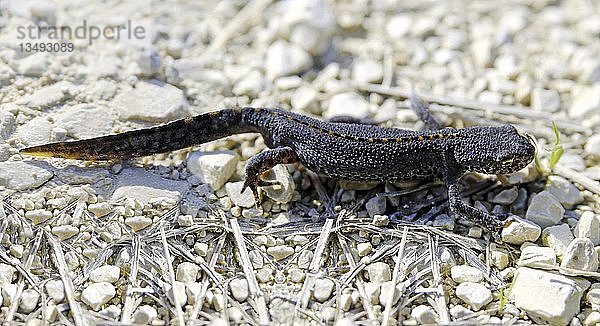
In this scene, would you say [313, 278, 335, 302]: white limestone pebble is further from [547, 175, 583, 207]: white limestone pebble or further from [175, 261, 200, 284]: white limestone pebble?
[547, 175, 583, 207]: white limestone pebble

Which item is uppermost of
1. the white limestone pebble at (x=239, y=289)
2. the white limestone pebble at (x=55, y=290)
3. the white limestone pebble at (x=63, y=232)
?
the white limestone pebble at (x=63, y=232)

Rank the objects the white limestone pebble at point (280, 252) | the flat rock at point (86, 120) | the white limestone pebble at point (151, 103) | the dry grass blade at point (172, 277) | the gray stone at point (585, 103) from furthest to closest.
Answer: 1. the gray stone at point (585, 103)
2. the white limestone pebble at point (151, 103)
3. the flat rock at point (86, 120)
4. the white limestone pebble at point (280, 252)
5. the dry grass blade at point (172, 277)

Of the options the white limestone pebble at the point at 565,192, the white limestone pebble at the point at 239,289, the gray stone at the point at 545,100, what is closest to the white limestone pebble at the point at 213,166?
the white limestone pebble at the point at 239,289

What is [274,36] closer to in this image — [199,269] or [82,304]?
[199,269]

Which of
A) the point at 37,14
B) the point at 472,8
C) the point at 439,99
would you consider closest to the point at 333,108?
the point at 439,99

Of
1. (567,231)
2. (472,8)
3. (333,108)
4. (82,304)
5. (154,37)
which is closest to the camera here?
(82,304)

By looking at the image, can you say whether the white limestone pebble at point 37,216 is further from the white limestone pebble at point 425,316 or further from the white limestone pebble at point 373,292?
the white limestone pebble at point 425,316
